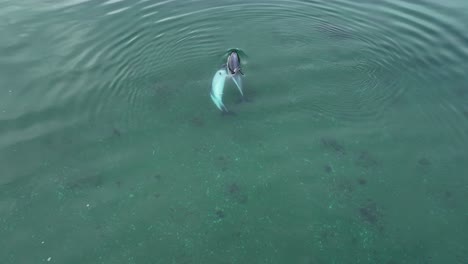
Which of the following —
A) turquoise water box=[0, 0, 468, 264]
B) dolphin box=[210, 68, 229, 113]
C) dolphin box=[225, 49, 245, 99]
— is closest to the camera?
Answer: turquoise water box=[0, 0, 468, 264]

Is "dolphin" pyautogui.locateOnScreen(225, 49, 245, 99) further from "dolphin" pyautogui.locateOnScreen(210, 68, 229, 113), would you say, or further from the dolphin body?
"dolphin" pyautogui.locateOnScreen(210, 68, 229, 113)

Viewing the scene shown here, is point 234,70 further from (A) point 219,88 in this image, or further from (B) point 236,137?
(B) point 236,137

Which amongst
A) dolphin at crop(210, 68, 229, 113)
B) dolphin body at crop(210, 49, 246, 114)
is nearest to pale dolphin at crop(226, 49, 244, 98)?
dolphin body at crop(210, 49, 246, 114)

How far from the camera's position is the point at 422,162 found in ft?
36.7

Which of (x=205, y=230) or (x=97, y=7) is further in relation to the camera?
(x=97, y=7)

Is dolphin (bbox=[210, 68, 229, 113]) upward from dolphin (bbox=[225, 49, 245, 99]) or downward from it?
downward

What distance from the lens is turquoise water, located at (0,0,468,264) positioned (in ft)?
31.3

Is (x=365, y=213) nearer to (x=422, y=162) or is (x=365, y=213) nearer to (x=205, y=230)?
(x=422, y=162)

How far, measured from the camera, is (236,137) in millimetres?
11859

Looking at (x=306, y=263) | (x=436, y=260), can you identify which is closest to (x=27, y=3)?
(x=306, y=263)

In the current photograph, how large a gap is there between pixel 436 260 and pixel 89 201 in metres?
9.41

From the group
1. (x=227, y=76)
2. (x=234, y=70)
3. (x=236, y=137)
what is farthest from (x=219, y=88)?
(x=236, y=137)

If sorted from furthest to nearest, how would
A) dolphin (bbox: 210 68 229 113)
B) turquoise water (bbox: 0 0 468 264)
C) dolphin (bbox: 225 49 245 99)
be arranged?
dolphin (bbox: 225 49 245 99) < dolphin (bbox: 210 68 229 113) < turquoise water (bbox: 0 0 468 264)

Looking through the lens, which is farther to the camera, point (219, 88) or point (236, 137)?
point (219, 88)
